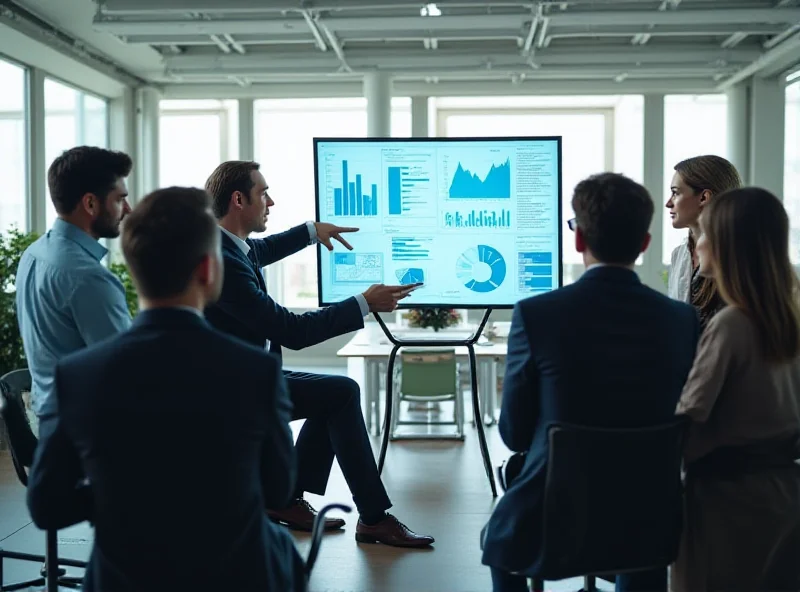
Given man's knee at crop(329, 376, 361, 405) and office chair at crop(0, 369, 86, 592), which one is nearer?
office chair at crop(0, 369, 86, 592)

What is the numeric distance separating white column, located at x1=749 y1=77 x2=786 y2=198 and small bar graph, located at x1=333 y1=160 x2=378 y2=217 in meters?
6.67

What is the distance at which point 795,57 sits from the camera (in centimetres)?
845

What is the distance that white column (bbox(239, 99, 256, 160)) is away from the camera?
10641 mm

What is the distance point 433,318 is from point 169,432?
5576mm

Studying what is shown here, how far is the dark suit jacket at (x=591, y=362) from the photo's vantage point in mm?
1986

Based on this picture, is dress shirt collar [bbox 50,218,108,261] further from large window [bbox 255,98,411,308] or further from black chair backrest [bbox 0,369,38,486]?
large window [bbox 255,98,411,308]

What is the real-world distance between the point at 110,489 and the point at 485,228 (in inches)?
101

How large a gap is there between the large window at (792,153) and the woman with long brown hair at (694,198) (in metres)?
6.02

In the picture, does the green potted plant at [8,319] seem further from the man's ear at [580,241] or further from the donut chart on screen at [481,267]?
the man's ear at [580,241]

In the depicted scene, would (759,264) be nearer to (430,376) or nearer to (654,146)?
(430,376)

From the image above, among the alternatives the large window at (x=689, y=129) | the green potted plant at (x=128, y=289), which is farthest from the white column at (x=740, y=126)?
the green potted plant at (x=128, y=289)

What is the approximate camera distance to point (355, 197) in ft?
12.9

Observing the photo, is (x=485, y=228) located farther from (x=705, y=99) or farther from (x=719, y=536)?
(x=705, y=99)

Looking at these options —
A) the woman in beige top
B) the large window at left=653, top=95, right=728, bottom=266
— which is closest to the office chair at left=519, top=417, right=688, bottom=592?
A: the woman in beige top
